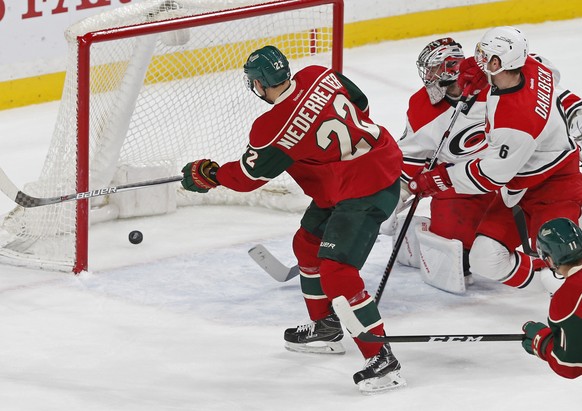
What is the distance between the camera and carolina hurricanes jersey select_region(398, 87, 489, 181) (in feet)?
16.1

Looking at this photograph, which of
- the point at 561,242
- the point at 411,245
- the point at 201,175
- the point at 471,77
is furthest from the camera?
the point at 411,245

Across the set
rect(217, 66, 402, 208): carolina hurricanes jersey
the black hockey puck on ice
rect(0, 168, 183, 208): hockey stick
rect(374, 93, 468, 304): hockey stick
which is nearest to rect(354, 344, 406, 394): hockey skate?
rect(217, 66, 402, 208): carolina hurricanes jersey

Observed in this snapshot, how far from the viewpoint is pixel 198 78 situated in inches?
224

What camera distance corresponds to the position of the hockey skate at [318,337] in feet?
14.6

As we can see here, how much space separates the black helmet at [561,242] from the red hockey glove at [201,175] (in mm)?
1236

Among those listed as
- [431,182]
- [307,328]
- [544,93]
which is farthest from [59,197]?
[544,93]

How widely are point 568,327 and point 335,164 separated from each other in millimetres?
1006

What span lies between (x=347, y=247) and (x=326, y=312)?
1.41 feet

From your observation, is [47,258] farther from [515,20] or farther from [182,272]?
[515,20]

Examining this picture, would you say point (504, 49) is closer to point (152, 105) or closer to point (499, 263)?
point (499, 263)

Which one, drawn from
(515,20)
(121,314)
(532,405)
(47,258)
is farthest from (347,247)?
(515,20)

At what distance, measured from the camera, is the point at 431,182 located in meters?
4.68

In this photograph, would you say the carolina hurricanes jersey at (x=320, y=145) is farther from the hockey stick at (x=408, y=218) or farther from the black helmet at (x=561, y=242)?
the black helmet at (x=561, y=242)

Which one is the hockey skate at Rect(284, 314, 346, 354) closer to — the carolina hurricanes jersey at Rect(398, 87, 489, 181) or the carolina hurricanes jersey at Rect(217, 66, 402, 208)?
the carolina hurricanes jersey at Rect(217, 66, 402, 208)
